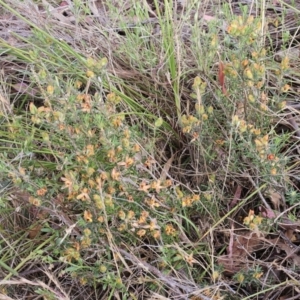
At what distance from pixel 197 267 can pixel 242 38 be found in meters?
0.60

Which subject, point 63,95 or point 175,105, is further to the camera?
point 175,105

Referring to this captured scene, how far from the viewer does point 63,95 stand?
4.15 ft

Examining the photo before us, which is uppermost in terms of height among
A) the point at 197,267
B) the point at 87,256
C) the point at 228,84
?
the point at 228,84

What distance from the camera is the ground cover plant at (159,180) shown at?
4.18 ft

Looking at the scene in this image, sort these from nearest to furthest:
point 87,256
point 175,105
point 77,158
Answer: point 77,158 → point 87,256 → point 175,105

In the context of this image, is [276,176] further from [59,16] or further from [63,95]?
[59,16]

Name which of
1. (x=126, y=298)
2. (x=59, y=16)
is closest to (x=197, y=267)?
(x=126, y=298)

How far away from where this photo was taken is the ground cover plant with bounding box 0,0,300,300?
127cm

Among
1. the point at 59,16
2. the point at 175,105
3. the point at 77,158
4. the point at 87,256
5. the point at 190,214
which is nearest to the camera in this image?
the point at 77,158

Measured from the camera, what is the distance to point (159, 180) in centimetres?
132

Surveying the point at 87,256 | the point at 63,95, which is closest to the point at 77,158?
the point at 63,95

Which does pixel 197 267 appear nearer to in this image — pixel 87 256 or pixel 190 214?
pixel 190 214

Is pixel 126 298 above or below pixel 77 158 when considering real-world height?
below

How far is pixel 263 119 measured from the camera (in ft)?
4.70
